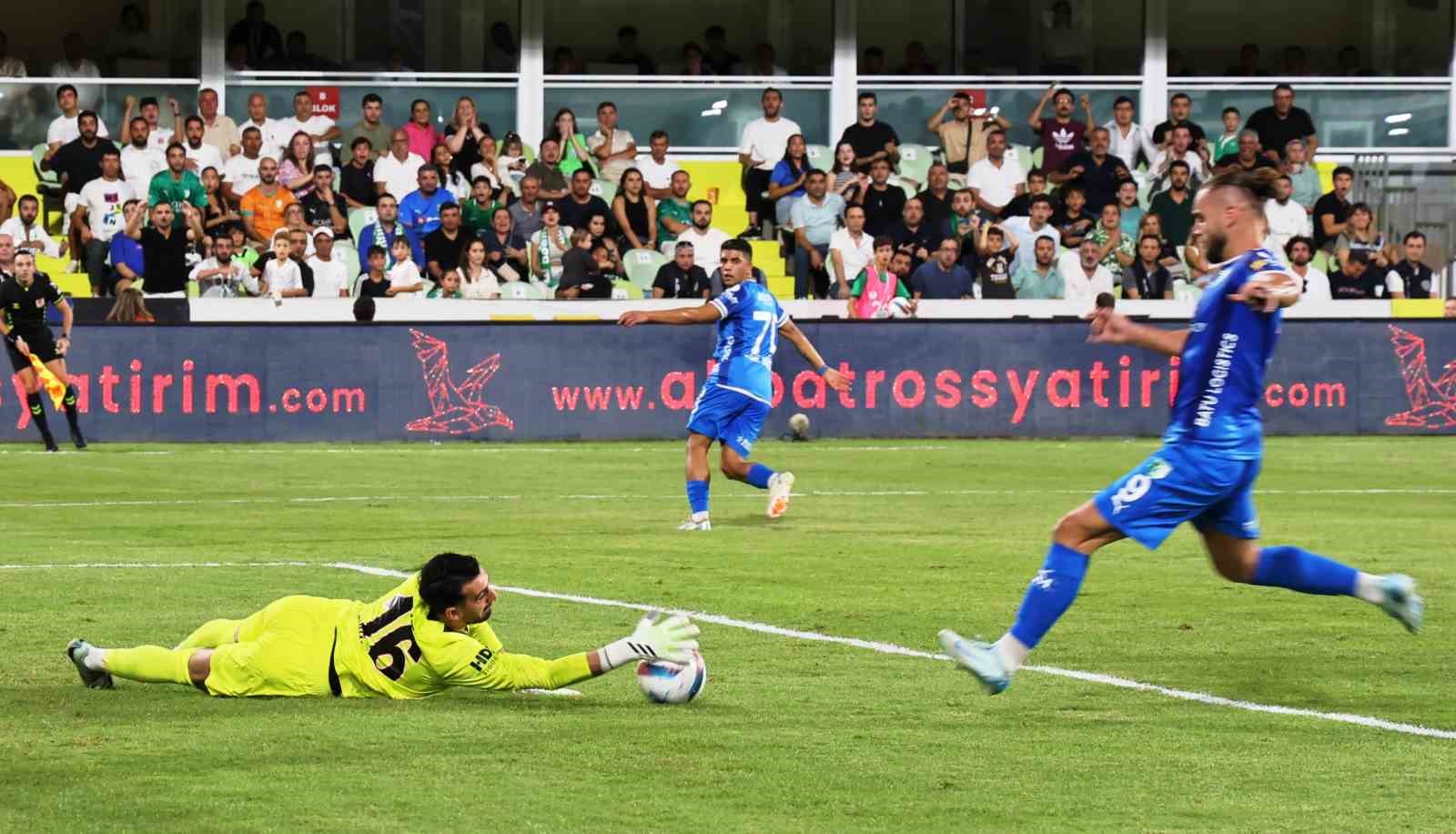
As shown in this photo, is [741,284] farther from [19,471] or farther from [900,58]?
[900,58]

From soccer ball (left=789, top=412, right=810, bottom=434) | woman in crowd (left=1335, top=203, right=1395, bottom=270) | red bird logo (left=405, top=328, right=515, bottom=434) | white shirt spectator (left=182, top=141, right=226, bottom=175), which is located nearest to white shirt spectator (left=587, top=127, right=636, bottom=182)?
white shirt spectator (left=182, top=141, right=226, bottom=175)

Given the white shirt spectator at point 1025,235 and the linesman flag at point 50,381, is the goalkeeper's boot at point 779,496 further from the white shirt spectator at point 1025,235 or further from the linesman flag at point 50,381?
the white shirt spectator at point 1025,235

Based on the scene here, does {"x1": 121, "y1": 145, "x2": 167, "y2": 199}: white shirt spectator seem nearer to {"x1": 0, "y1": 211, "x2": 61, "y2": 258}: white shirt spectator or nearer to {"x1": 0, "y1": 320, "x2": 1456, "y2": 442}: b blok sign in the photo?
{"x1": 0, "y1": 211, "x2": 61, "y2": 258}: white shirt spectator

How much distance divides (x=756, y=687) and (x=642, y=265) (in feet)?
61.8

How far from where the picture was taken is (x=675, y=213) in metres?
28.6

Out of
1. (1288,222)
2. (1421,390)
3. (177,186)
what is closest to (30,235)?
(177,186)

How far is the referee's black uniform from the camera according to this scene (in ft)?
76.8

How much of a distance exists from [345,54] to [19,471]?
13618 mm

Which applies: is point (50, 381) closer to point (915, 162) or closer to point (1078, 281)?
point (1078, 281)

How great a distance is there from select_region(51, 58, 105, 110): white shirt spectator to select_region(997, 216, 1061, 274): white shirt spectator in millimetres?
13065

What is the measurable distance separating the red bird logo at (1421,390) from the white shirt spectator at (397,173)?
12664 millimetres

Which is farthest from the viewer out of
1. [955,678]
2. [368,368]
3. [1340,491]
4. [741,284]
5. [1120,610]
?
[368,368]

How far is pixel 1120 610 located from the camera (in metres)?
11.4

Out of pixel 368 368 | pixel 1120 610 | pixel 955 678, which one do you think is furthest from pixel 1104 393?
pixel 955 678
